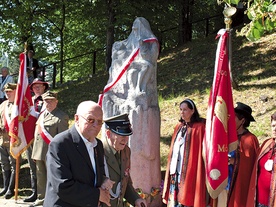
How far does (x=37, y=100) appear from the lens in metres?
8.36

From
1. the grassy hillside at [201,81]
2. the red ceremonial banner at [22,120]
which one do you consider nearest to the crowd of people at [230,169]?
the red ceremonial banner at [22,120]

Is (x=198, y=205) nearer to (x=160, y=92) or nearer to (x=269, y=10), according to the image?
(x=269, y=10)

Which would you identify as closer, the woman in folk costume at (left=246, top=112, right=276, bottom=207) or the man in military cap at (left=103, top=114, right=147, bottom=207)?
the man in military cap at (left=103, top=114, right=147, bottom=207)

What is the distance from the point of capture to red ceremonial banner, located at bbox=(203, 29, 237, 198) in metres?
A: 5.33

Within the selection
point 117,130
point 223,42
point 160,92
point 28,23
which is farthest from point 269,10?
point 28,23

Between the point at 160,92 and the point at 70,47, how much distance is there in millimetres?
13298

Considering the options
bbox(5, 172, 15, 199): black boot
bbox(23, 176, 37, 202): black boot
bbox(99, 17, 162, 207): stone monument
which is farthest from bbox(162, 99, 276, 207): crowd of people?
bbox(5, 172, 15, 199): black boot

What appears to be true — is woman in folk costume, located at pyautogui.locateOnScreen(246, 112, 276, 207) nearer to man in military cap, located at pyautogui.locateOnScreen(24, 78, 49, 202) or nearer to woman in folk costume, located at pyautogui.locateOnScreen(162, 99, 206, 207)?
woman in folk costume, located at pyautogui.locateOnScreen(162, 99, 206, 207)

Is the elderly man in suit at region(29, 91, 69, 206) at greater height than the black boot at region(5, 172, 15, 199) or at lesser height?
greater

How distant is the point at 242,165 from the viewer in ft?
17.9

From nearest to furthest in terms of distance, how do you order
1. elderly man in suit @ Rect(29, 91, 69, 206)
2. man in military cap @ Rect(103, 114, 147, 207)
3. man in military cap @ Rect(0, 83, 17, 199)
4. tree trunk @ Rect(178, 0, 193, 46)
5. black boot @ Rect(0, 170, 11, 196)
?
man in military cap @ Rect(103, 114, 147, 207)
elderly man in suit @ Rect(29, 91, 69, 206)
man in military cap @ Rect(0, 83, 17, 199)
black boot @ Rect(0, 170, 11, 196)
tree trunk @ Rect(178, 0, 193, 46)

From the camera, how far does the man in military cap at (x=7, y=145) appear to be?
832 cm

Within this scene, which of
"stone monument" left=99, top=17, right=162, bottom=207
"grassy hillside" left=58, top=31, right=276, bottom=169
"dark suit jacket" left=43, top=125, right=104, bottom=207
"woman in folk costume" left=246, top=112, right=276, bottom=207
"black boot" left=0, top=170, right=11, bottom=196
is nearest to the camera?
"dark suit jacket" left=43, top=125, right=104, bottom=207

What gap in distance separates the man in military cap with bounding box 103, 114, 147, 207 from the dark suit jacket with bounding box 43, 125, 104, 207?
1.50 ft
